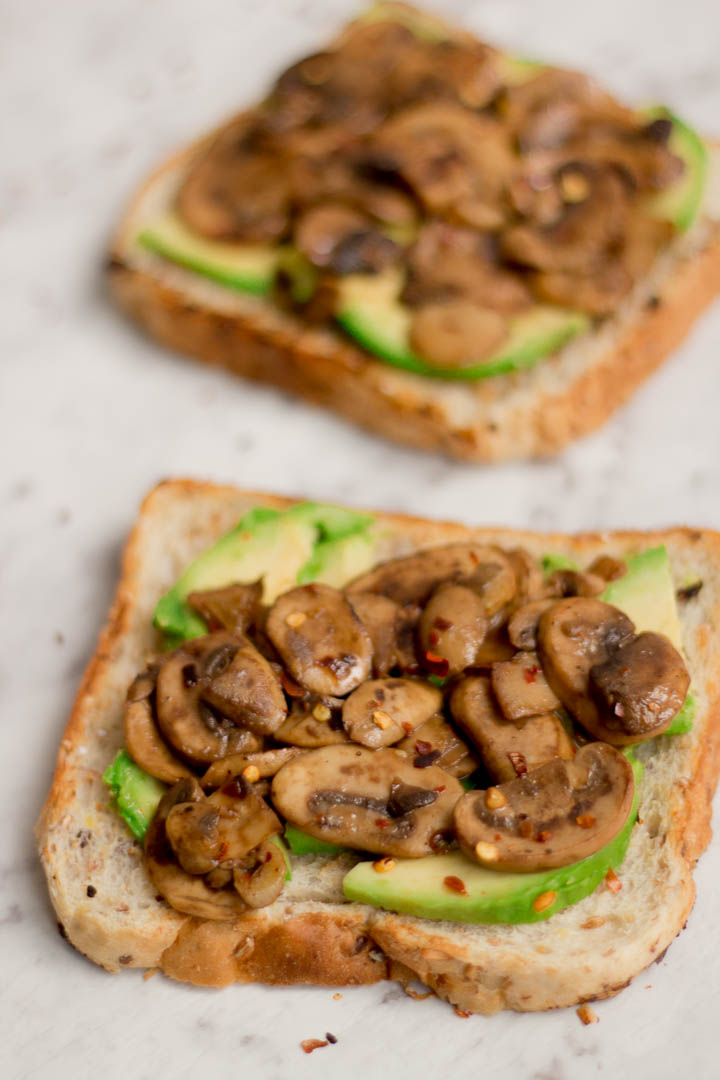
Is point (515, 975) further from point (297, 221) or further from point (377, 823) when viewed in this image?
point (297, 221)

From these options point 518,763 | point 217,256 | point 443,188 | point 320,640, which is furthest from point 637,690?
point 217,256

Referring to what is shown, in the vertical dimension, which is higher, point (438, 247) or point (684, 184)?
point (684, 184)

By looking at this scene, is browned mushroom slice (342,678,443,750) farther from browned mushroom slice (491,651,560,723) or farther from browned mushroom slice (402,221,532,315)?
browned mushroom slice (402,221,532,315)

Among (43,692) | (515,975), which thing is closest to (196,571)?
(43,692)

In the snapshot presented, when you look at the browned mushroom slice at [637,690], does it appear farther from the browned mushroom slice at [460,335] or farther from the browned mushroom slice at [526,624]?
the browned mushroom slice at [460,335]

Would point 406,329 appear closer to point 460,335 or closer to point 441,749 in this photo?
point 460,335

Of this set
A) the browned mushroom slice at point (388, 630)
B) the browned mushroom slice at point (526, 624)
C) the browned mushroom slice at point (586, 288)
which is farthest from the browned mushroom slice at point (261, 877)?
the browned mushroom slice at point (586, 288)

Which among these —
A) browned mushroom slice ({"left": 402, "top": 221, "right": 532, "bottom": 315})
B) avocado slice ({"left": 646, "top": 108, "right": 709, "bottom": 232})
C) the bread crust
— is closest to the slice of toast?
the bread crust

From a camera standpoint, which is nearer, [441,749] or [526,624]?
[441,749]
